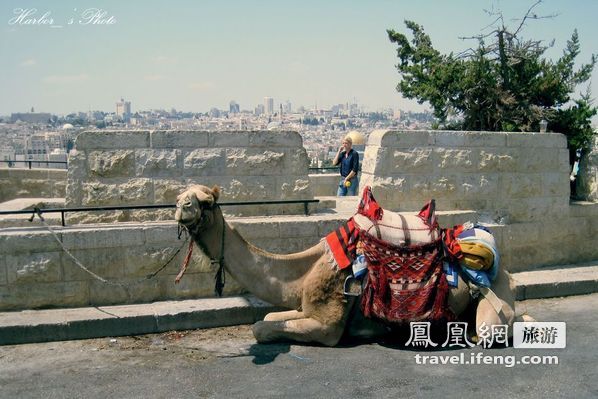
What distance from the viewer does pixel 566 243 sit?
438 inches

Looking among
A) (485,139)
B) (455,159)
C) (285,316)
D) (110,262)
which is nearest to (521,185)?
(485,139)

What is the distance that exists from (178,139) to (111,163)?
0.97 m

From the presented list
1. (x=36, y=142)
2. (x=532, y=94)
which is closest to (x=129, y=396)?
(x=532, y=94)

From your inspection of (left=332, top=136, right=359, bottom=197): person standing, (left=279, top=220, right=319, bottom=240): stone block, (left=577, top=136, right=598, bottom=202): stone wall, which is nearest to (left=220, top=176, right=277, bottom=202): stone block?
(left=279, top=220, right=319, bottom=240): stone block

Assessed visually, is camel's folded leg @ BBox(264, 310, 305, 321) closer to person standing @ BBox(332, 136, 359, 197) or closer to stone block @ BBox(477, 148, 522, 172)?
stone block @ BBox(477, 148, 522, 172)

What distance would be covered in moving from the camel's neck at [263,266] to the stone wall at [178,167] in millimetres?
1876

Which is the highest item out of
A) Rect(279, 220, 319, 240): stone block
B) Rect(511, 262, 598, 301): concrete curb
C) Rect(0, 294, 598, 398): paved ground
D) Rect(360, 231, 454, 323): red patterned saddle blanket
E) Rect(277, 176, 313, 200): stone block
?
Rect(277, 176, 313, 200): stone block

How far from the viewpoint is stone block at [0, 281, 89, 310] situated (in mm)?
7957

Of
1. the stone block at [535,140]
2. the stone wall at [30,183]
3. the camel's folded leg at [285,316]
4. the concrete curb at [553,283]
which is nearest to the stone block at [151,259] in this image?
the camel's folded leg at [285,316]

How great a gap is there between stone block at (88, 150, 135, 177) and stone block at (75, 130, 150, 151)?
0.08 metres

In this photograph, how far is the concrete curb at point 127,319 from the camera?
751 centimetres

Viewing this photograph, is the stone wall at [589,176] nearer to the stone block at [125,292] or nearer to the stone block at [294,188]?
the stone block at [294,188]

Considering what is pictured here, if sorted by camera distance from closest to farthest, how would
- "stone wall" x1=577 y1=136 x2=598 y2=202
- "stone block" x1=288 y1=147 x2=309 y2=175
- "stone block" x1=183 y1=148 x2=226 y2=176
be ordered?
"stone block" x1=183 y1=148 x2=226 y2=176 < "stone block" x1=288 y1=147 x2=309 y2=175 < "stone wall" x1=577 y1=136 x2=598 y2=202

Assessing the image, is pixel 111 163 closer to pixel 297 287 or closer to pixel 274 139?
pixel 274 139
